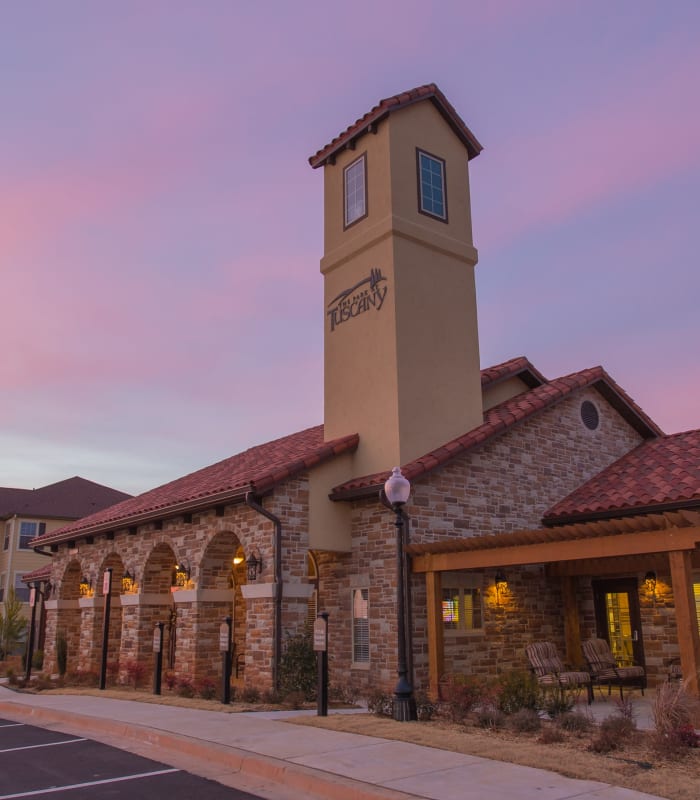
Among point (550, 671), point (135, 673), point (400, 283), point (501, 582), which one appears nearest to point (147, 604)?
point (135, 673)

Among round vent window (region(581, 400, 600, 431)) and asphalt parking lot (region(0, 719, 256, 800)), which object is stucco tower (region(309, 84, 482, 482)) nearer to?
round vent window (region(581, 400, 600, 431))

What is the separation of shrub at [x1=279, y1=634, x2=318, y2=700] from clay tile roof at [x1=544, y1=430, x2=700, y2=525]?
19.0 feet

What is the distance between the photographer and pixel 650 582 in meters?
14.9

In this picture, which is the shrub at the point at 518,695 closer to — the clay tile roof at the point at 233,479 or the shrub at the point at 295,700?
the shrub at the point at 295,700

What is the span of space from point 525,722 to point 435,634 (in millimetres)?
3617

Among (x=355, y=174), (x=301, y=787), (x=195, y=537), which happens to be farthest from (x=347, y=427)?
(x=301, y=787)

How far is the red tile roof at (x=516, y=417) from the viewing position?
14.5 meters

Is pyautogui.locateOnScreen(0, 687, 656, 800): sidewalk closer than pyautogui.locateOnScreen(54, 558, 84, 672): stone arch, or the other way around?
pyautogui.locateOnScreen(0, 687, 656, 800): sidewalk

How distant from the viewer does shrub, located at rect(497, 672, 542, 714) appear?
10445 millimetres

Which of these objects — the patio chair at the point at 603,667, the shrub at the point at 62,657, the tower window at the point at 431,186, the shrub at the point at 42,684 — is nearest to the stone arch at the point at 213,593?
the shrub at the point at 42,684

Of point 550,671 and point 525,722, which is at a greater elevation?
point 550,671

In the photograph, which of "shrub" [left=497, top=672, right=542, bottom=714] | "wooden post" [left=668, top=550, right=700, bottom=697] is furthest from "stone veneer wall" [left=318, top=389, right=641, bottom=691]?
"wooden post" [left=668, top=550, right=700, bottom=697]

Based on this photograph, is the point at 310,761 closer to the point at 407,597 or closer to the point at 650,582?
the point at 407,597

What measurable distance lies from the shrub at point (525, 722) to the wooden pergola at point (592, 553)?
194 cm
